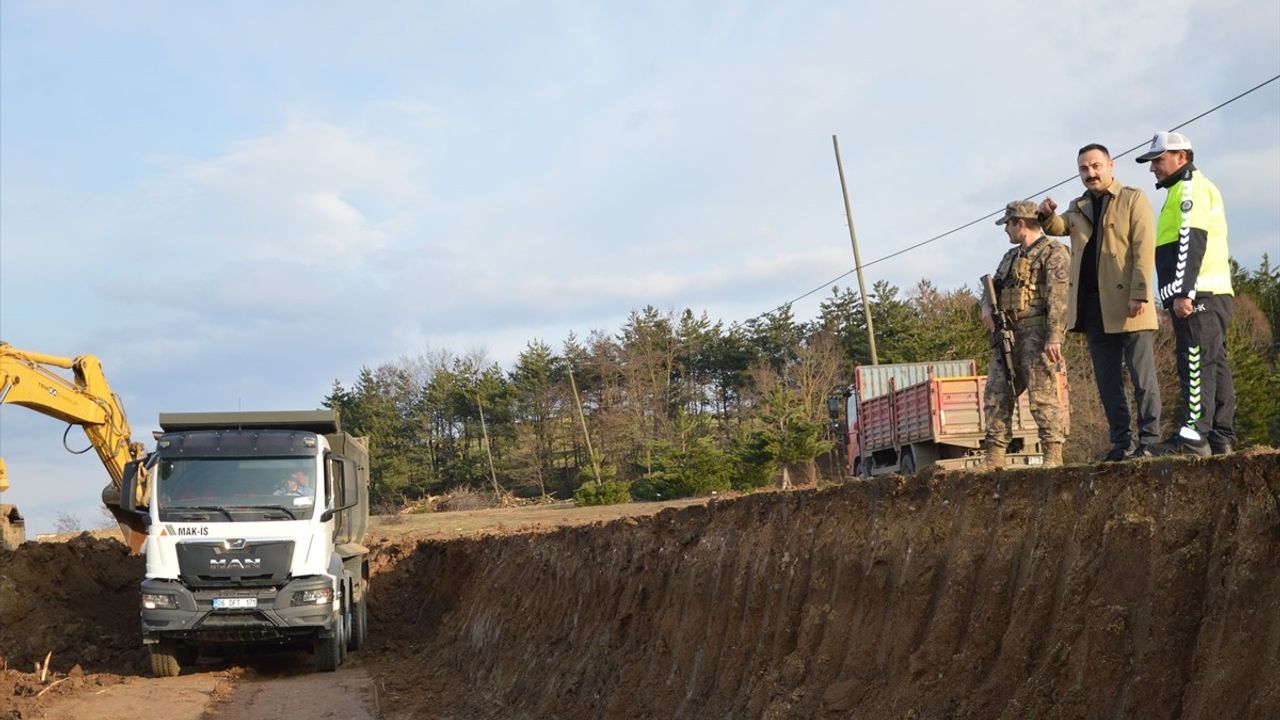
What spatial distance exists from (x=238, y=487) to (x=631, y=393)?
160 ft

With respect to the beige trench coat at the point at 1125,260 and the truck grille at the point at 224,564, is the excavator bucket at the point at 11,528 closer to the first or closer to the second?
the truck grille at the point at 224,564

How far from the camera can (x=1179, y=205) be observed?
23.3 ft

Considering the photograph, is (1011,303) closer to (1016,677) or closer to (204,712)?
(1016,677)

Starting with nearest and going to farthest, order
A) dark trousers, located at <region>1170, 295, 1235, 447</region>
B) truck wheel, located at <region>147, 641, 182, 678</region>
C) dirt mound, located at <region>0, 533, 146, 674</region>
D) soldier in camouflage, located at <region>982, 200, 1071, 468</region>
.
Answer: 1. dark trousers, located at <region>1170, 295, 1235, 447</region>
2. soldier in camouflage, located at <region>982, 200, 1071, 468</region>
3. truck wheel, located at <region>147, 641, 182, 678</region>
4. dirt mound, located at <region>0, 533, 146, 674</region>

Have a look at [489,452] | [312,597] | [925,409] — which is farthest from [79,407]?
[489,452]

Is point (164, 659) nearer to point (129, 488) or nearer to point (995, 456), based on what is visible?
point (129, 488)

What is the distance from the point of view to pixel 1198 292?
7.04m

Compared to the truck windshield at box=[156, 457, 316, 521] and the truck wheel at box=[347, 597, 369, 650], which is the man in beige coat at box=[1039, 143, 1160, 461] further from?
the truck wheel at box=[347, 597, 369, 650]

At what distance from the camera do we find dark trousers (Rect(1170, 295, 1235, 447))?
22.8 ft

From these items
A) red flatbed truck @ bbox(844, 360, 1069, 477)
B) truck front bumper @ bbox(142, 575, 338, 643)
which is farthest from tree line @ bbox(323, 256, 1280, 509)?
truck front bumper @ bbox(142, 575, 338, 643)

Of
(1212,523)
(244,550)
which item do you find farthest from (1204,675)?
(244,550)

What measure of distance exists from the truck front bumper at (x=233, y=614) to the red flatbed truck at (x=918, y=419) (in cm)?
939

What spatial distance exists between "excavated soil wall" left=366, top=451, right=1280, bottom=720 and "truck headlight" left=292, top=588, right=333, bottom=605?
3208mm

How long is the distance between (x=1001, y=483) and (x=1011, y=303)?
9.09 feet
